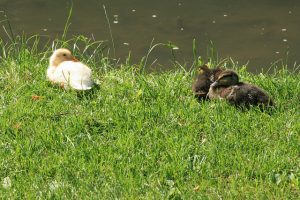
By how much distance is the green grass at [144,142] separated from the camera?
4.67 meters

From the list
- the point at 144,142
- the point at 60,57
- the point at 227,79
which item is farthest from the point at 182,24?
the point at 144,142

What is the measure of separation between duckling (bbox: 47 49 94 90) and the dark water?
2126mm

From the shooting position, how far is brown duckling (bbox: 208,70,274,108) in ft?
19.0

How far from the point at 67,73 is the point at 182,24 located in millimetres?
4206

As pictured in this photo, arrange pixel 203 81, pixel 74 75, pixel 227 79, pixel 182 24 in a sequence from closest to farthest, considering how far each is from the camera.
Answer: pixel 227 79, pixel 203 81, pixel 74 75, pixel 182 24

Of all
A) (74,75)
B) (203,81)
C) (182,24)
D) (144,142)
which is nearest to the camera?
(144,142)

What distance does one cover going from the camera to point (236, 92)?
582 centimetres

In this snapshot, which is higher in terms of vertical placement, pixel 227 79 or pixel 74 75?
pixel 227 79

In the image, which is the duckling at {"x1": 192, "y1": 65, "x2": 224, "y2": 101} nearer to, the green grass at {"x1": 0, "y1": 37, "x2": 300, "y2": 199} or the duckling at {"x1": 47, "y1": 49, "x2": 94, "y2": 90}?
A: the green grass at {"x1": 0, "y1": 37, "x2": 300, "y2": 199}

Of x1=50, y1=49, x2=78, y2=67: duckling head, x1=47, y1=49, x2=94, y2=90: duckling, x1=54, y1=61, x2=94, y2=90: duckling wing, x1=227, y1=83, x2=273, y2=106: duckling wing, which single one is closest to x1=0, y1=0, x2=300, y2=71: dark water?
x1=50, y1=49, x2=78, y2=67: duckling head

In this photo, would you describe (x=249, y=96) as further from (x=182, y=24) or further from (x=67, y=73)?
(x=182, y=24)

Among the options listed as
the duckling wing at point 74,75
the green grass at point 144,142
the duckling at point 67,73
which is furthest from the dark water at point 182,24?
the green grass at point 144,142

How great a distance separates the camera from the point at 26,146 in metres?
5.19

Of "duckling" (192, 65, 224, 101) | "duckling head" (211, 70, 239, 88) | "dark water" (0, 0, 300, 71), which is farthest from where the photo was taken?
"dark water" (0, 0, 300, 71)
